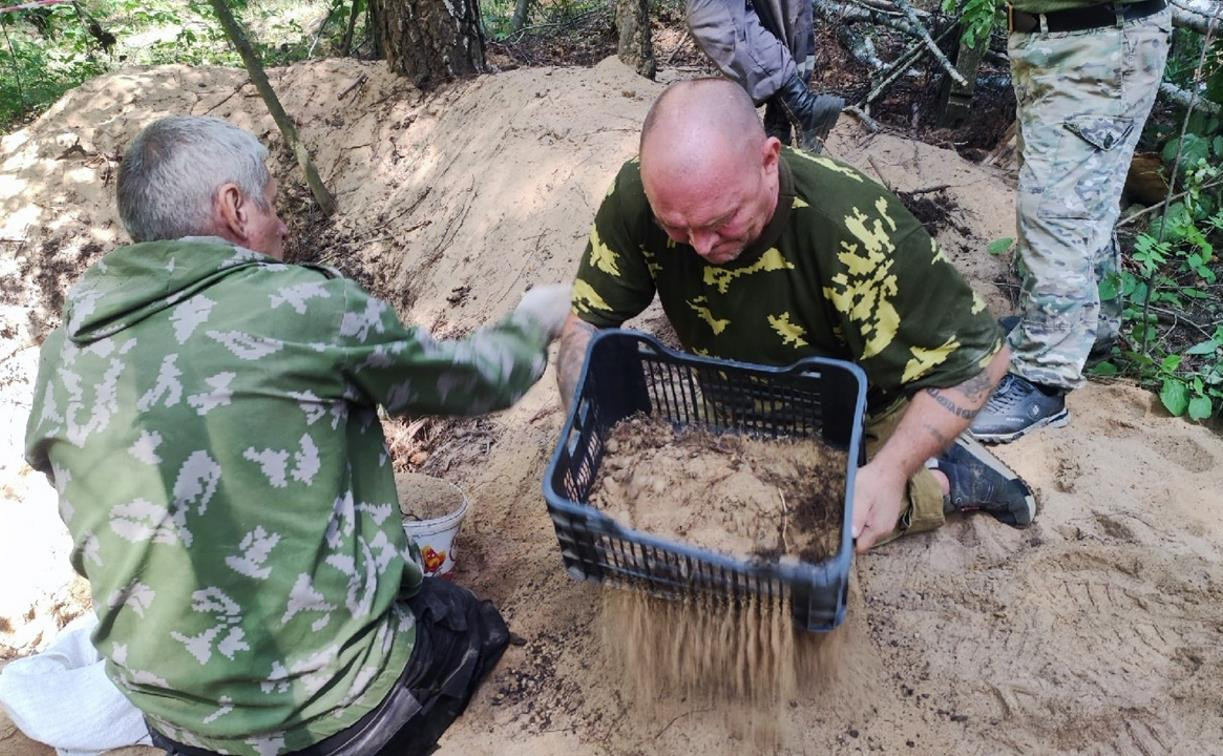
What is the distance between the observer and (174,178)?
65.3 inches

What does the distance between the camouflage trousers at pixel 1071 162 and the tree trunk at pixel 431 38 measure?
3310 millimetres

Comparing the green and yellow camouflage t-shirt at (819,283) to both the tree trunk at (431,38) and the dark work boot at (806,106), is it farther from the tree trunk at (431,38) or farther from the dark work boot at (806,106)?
the tree trunk at (431,38)

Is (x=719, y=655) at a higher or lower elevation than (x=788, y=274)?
lower

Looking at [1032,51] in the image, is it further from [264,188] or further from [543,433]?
[264,188]

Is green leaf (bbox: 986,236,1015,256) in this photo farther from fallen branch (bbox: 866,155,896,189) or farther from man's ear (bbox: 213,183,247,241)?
man's ear (bbox: 213,183,247,241)

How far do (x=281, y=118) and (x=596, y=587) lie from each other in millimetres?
3655

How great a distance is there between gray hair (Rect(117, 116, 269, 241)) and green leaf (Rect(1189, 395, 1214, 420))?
3024 mm

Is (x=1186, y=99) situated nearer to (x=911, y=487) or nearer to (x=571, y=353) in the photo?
(x=911, y=487)

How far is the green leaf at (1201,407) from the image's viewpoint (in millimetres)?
2770

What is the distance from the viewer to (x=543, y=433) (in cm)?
297

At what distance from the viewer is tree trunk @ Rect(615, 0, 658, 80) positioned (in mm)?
4867

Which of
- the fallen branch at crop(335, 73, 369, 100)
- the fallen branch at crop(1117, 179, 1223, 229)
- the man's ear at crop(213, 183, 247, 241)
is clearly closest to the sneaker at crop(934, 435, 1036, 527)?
the fallen branch at crop(1117, 179, 1223, 229)

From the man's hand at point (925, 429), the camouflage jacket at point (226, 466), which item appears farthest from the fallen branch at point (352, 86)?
the man's hand at point (925, 429)

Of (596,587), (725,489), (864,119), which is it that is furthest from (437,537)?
(864,119)
